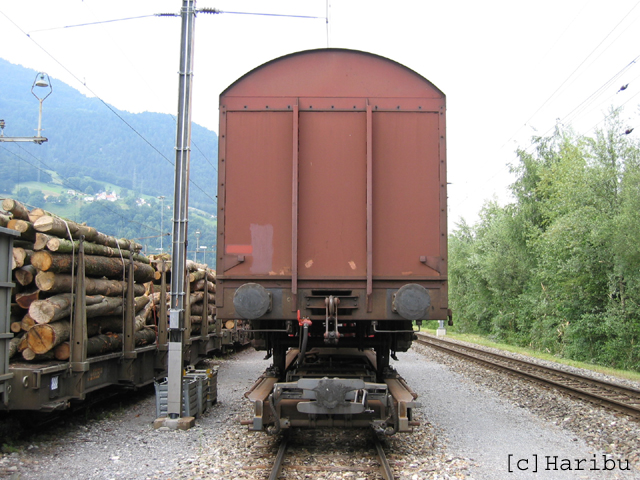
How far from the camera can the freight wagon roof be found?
20.3 ft

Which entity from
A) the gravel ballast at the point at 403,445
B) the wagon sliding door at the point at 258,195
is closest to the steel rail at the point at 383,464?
the gravel ballast at the point at 403,445

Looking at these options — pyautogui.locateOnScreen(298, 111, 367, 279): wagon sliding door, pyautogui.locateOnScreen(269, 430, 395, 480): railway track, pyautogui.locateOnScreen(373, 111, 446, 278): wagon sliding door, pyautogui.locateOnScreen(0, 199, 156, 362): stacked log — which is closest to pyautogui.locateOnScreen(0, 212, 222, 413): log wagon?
pyautogui.locateOnScreen(0, 199, 156, 362): stacked log

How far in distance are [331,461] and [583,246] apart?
59.4 ft

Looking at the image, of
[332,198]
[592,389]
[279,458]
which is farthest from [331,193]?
[592,389]

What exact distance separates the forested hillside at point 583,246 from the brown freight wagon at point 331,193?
15.0 meters

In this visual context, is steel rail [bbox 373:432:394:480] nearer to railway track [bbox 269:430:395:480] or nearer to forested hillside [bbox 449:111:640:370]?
railway track [bbox 269:430:395:480]

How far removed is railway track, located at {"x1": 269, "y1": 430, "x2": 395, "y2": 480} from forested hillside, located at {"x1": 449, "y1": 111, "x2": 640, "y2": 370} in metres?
15.8

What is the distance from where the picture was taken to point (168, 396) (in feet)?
24.0

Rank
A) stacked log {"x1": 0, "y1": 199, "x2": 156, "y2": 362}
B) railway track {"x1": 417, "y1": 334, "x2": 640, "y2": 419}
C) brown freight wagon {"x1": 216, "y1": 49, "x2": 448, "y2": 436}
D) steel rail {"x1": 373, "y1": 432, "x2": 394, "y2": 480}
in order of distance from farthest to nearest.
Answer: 1. railway track {"x1": 417, "y1": 334, "x2": 640, "y2": 419}
2. stacked log {"x1": 0, "y1": 199, "x2": 156, "y2": 362}
3. brown freight wagon {"x1": 216, "y1": 49, "x2": 448, "y2": 436}
4. steel rail {"x1": 373, "y1": 432, "x2": 394, "y2": 480}

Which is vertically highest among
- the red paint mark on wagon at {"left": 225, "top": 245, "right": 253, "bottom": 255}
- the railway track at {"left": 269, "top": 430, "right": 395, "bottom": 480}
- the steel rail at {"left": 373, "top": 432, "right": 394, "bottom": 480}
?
the red paint mark on wagon at {"left": 225, "top": 245, "right": 253, "bottom": 255}

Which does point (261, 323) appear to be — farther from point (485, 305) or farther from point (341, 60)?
point (485, 305)

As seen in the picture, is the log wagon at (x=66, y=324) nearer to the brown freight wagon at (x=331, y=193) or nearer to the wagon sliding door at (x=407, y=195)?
the brown freight wagon at (x=331, y=193)

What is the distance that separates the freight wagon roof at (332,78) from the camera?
6.18 m

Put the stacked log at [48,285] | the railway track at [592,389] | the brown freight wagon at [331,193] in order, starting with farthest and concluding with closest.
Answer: the railway track at [592,389]
the stacked log at [48,285]
the brown freight wagon at [331,193]
